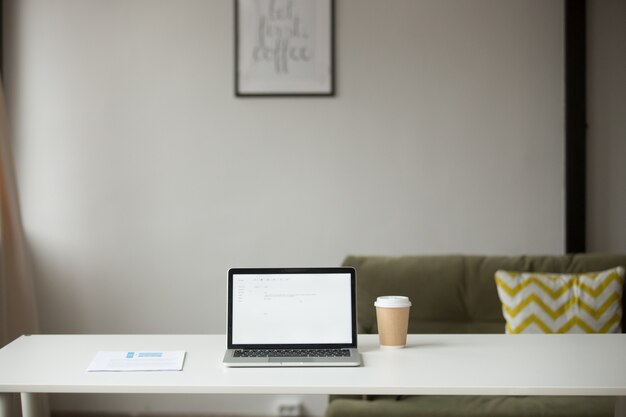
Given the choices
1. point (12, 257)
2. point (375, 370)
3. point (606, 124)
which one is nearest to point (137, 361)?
point (375, 370)

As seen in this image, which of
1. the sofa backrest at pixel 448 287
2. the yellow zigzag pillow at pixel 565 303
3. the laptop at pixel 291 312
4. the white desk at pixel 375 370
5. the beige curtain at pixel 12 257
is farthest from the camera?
the beige curtain at pixel 12 257

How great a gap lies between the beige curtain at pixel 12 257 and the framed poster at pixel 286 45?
101 centimetres

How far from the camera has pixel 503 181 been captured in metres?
3.15

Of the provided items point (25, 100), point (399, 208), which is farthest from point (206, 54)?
point (399, 208)

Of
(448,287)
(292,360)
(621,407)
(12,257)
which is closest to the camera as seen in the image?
(292,360)

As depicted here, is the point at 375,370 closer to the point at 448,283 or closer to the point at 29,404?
the point at 29,404

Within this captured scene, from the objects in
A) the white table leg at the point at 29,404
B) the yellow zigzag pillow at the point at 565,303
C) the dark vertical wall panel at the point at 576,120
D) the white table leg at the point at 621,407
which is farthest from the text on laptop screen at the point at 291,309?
the dark vertical wall panel at the point at 576,120

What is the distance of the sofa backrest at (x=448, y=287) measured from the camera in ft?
8.95

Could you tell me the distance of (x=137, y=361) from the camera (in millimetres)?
1777

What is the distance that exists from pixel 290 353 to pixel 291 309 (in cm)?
12

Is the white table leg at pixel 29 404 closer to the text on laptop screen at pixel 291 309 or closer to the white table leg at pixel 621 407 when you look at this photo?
the text on laptop screen at pixel 291 309

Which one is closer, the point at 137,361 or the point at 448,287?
the point at 137,361

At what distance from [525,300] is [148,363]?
145cm

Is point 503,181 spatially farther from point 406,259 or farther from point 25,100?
point 25,100
